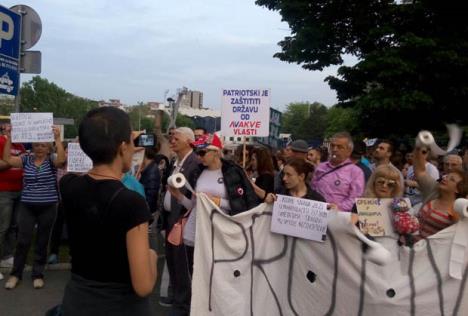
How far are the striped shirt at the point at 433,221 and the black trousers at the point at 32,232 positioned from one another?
398 cm

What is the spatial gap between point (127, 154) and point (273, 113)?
8280 millimetres

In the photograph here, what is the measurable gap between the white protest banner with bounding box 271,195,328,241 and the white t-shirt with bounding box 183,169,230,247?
0.57m

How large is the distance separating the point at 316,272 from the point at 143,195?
146 cm

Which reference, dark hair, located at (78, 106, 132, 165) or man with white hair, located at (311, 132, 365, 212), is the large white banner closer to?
man with white hair, located at (311, 132, 365, 212)

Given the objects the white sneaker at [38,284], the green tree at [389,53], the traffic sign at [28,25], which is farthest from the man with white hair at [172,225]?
the green tree at [389,53]

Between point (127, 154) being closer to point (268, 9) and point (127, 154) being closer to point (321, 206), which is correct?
point (321, 206)

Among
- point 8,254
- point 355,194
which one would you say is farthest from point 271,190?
point 8,254

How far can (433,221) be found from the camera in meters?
4.18

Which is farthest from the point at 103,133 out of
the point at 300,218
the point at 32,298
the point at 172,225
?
the point at 32,298

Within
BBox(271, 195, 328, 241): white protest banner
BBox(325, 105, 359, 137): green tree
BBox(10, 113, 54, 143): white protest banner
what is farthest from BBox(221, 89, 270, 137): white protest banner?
BBox(325, 105, 359, 137): green tree

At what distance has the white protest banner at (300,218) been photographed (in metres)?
4.08

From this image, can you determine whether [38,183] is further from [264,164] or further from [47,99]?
[47,99]

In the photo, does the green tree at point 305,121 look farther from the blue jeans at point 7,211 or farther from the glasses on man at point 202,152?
the glasses on man at point 202,152

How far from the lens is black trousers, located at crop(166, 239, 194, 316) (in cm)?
486
